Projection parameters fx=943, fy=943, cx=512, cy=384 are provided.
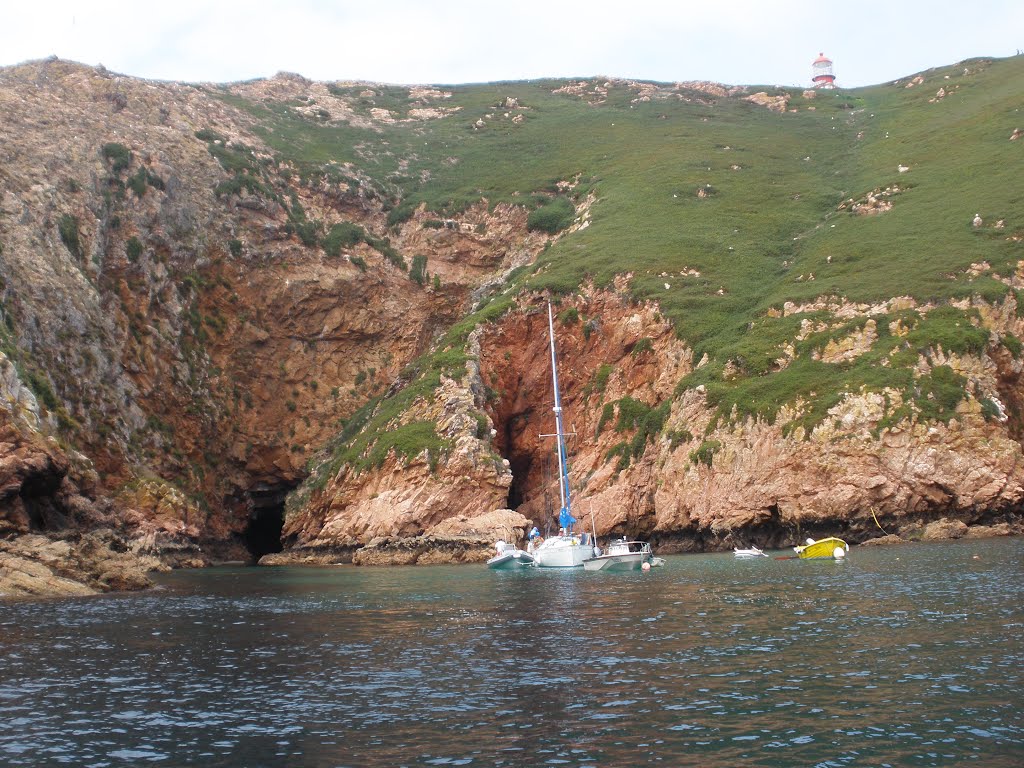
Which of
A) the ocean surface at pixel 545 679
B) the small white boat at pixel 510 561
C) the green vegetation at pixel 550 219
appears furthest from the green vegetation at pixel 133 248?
the ocean surface at pixel 545 679

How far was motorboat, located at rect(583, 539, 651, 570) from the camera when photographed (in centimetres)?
4819

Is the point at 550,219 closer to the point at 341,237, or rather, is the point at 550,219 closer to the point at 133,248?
the point at 341,237

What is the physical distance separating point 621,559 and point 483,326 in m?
37.6

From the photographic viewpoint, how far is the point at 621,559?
48.2m

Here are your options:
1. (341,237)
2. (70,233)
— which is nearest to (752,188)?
(341,237)

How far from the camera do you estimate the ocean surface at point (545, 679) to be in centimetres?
1373

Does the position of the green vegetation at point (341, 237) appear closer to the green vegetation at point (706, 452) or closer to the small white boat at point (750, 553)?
the green vegetation at point (706, 452)

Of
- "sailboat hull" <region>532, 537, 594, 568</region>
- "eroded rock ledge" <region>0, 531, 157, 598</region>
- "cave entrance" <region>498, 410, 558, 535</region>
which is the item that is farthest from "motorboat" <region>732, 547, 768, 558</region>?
"eroded rock ledge" <region>0, 531, 157, 598</region>

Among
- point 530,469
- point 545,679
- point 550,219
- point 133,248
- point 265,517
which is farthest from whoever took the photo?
point 550,219

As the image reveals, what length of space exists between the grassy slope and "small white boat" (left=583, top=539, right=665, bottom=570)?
55.1ft

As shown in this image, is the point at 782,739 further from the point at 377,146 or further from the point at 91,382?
the point at 377,146

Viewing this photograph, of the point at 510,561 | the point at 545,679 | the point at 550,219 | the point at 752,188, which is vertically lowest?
the point at 510,561

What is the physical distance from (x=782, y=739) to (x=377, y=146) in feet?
389

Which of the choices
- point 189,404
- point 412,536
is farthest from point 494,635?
point 189,404
